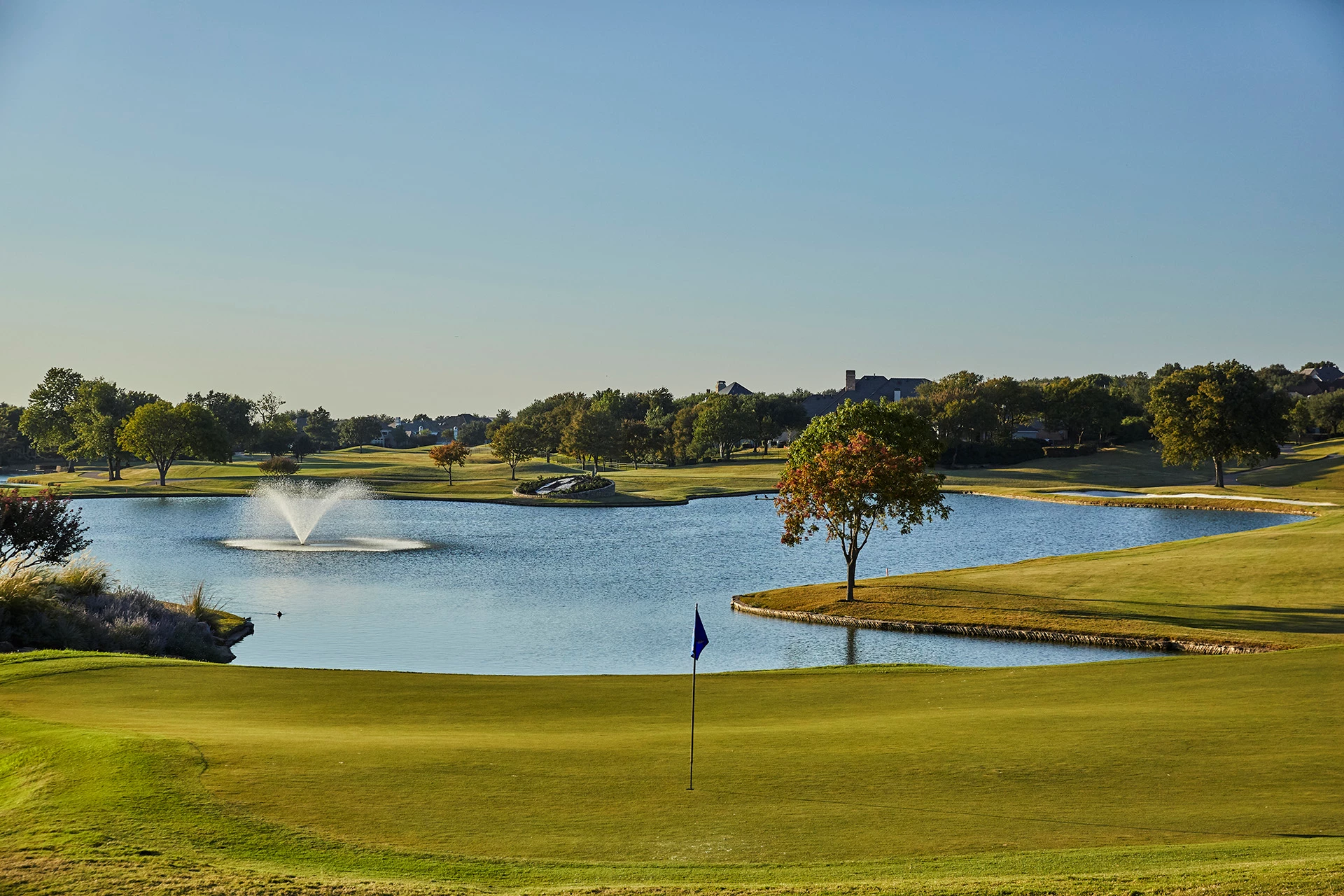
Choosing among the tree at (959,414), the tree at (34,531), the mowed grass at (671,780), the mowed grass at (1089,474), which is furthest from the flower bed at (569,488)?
the mowed grass at (671,780)

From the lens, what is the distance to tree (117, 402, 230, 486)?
112m

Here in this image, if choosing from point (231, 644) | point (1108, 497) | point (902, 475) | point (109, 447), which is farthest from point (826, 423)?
point (109, 447)

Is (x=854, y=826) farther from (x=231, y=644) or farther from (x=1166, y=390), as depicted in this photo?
(x=1166, y=390)

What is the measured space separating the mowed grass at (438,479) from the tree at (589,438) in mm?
3051

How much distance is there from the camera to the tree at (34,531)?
33.9 meters

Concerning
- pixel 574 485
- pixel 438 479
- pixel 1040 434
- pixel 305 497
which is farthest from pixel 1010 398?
pixel 305 497

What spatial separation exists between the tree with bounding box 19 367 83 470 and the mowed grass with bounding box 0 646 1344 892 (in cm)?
13620

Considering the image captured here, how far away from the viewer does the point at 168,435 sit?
113 meters

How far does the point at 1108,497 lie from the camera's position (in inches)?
3770

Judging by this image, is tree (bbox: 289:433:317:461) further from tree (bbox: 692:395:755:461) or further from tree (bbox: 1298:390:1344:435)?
tree (bbox: 1298:390:1344:435)

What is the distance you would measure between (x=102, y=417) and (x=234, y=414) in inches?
1136

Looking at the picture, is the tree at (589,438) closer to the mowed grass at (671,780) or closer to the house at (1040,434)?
the house at (1040,434)

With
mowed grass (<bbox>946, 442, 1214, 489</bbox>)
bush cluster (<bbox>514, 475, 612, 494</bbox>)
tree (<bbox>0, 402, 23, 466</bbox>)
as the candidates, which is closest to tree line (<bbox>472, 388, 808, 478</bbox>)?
bush cluster (<bbox>514, 475, 612, 494</bbox>)

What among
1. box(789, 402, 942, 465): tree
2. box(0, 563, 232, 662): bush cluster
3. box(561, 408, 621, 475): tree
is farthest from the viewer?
box(561, 408, 621, 475): tree
